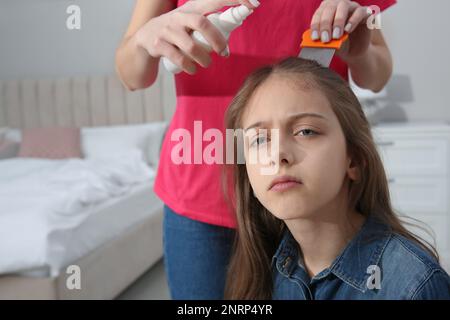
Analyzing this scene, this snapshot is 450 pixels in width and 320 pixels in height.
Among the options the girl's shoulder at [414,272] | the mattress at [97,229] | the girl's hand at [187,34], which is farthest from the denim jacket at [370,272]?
the mattress at [97,229]

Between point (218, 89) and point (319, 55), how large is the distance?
10cm

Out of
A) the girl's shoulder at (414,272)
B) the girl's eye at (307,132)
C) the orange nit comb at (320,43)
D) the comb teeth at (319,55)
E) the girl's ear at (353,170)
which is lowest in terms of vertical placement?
the girl's shoulder at (414,272)

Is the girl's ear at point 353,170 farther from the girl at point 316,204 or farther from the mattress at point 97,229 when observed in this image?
the mattress at point 97,229

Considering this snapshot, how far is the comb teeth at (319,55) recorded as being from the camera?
320mm

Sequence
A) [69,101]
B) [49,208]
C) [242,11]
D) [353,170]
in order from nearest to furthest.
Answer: [242,11]
[353,170]
[69,101]
[49,208]

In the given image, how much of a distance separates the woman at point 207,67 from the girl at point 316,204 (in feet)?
0.07

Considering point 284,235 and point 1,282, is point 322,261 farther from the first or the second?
point 1,282

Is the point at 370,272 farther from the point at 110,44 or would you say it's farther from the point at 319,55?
the point at 110,44

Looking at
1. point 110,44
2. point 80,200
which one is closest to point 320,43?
point 110,44

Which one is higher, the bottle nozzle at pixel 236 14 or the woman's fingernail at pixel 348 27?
the bottle nozzle at pixel 236 14

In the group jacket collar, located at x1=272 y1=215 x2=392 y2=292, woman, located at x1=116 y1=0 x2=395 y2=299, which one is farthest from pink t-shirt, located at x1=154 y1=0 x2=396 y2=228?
jacket collar, located at x1=272 y1=215 x2=392 y2=292

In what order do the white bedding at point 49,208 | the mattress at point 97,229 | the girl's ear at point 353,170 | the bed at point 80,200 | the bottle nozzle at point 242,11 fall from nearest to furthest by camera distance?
the bottle nozzle at point 242,11 → the girl's ear at point 353,170 → the bed at point 80,200 → the white bedding at point 49,208 → the mattress at point 97,229

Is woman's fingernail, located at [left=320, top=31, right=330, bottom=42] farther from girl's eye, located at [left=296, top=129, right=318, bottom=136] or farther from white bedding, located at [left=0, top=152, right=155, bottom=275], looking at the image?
white bedding, located at [left=0, top=152, right=155, bottom=275]

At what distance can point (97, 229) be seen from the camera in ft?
3.54
